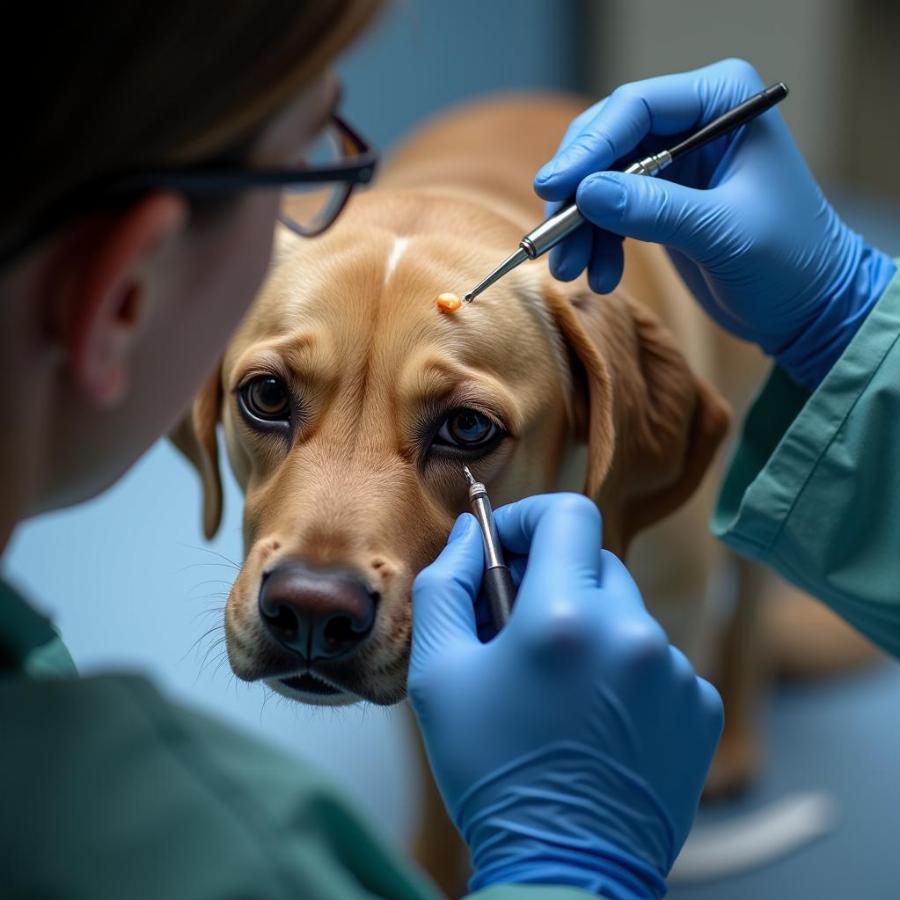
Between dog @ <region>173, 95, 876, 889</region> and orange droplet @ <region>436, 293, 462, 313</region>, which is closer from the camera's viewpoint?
dog @ <region>173, 95, 876, 889</region>

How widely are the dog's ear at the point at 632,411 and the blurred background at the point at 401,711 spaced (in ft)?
1.13

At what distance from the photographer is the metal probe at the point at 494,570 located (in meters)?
0.92

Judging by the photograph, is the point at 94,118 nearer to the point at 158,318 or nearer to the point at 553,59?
the point at 158,318

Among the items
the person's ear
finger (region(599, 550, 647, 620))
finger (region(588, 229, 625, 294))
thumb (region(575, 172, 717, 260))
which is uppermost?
the person's ear

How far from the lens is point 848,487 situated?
1112 millimetres

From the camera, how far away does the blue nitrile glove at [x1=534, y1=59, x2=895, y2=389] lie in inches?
42.5

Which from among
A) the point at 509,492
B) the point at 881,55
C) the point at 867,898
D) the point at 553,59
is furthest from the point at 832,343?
the point at 881,55

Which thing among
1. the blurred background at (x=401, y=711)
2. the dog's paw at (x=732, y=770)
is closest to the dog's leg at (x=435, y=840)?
the blurred background at (x=401, y=711)

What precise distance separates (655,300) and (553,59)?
8.81ft

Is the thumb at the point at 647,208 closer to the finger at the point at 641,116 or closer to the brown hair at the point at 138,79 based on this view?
the finger at the point at 641,116

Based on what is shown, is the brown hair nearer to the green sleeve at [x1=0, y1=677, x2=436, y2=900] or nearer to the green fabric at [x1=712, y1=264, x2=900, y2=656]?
the green sleeve at [x1=0, y1=677, x2=436, y2=900]

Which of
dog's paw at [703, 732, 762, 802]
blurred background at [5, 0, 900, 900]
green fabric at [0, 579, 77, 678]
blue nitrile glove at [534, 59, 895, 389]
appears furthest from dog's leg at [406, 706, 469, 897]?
green fabric at [0, 579, 77, 678]

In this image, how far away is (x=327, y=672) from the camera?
1.00 meters

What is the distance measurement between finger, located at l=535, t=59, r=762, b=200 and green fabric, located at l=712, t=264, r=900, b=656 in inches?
9.9
